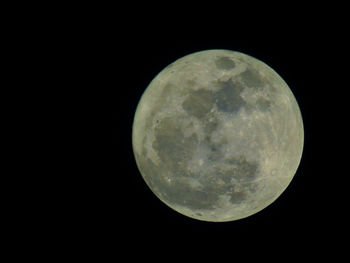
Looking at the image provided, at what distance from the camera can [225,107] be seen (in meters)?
4.32

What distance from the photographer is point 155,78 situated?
5129mm

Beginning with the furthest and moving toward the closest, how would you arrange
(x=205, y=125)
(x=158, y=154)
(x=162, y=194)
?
(x=162, y=194)
(x=158, y=154)
(x=205, y=125)

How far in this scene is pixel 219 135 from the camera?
427 centimetres

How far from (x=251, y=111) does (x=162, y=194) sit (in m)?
1.50

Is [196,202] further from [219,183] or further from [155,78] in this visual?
[155,78]

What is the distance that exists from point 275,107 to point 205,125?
0.86 m

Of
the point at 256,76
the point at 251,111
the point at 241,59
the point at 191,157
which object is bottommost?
the point at 191,157

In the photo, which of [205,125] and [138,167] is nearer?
[205,125]

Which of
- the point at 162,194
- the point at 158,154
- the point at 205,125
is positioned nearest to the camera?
the point at 205,125

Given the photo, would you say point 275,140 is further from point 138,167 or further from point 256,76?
point 138,167

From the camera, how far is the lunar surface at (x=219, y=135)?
14.1 ft

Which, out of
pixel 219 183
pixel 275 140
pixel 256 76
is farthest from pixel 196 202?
pixel 256 76

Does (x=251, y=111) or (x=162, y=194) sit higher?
(x=251, y=111)

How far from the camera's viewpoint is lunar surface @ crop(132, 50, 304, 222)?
431cm
